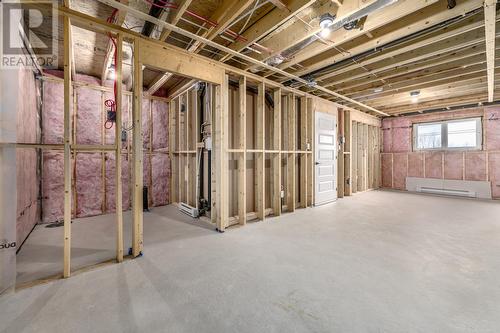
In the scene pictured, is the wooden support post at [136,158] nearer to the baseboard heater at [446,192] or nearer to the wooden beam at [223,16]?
the wooden beam at [223,16]

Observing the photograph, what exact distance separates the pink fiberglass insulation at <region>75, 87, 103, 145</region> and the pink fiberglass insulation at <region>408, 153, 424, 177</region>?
9.60 metres

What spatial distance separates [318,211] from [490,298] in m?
2.93

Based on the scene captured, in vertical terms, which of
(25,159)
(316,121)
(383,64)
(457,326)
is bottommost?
(457,326)

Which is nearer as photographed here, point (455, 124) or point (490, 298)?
point (490, 298)

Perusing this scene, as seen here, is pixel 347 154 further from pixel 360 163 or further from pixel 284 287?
pixel 284 287

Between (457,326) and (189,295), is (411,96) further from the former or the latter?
(189,295)

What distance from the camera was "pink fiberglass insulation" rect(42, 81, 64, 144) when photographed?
12.5 feet

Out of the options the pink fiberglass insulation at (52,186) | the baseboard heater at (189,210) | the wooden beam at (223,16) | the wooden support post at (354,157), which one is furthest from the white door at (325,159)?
the pink fiberglass insulation at (52,186)

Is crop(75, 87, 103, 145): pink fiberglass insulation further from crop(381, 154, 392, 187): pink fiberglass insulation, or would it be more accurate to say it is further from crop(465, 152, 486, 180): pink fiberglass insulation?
crop(465, 152, 486, 180): pink fiberglass insulation

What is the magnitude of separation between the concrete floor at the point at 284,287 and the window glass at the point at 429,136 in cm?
501

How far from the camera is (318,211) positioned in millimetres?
4598

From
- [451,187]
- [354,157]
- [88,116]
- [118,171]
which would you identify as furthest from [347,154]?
[88,116]

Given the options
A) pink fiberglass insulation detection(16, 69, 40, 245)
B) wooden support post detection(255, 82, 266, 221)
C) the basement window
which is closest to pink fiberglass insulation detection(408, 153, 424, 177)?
the basement window

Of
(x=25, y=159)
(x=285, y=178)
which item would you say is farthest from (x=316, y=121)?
(x=25, y=159)
